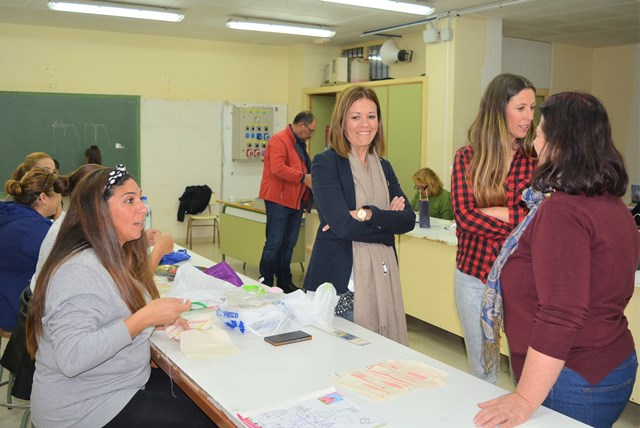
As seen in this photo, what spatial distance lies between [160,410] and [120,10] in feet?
17.9

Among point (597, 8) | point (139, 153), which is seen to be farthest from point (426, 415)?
point (139, 153)

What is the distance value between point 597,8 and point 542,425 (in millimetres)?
5737

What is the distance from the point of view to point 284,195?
5.62 meters

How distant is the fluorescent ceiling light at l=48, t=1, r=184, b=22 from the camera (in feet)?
20.1

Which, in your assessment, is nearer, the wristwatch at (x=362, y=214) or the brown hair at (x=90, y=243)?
the brown hair at (x=90, y=243)

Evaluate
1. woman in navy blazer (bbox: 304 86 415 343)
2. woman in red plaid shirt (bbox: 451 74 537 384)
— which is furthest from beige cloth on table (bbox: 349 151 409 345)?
woman in red plaid shirt (bbox: 451 74 537 384)

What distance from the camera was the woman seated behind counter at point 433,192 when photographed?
528cm

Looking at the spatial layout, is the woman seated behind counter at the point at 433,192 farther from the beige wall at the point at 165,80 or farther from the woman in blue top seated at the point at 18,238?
the beige wall at the point at 165,80

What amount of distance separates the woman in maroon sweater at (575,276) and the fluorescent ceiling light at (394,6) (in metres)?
4.47

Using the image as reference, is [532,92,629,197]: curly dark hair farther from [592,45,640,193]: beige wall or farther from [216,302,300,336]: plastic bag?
[592,45,640,193]: beige wall

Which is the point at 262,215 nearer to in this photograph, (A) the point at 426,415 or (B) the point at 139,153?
(B) the point at 139,153

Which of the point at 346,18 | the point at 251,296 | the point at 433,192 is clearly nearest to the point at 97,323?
the point at 251,296

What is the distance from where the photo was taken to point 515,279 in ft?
5.29

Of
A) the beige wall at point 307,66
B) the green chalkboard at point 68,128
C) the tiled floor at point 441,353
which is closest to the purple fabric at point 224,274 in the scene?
the tiled floor at point 441,353
